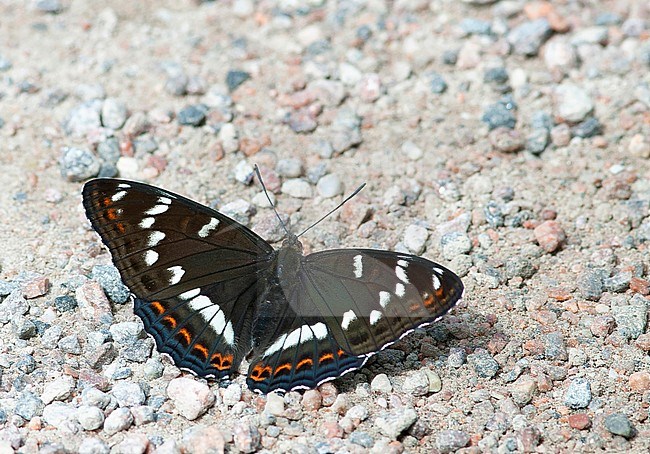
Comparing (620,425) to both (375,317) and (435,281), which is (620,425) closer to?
(435,281)

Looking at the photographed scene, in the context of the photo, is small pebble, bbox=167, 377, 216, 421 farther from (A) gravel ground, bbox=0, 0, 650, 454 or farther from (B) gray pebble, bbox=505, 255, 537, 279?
(B) gray pebble, bbox=505, 255, 537, 279

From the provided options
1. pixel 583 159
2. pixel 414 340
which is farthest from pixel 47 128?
pixel 583 159

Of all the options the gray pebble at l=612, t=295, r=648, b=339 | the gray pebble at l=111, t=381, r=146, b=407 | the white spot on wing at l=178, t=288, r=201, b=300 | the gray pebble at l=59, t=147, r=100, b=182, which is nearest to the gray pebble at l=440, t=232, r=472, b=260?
the gray pebble at l=612, t=295, r=648, b=339

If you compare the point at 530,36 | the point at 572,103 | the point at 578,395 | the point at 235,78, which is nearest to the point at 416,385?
the point at 578,395

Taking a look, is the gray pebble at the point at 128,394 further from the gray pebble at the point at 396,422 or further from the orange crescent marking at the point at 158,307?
the gray pebble at the point at 396,422

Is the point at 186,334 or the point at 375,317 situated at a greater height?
the point at 375,317

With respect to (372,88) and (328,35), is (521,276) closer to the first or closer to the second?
(372,88)

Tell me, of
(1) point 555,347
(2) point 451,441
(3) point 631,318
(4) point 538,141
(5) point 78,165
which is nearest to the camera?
(2) point 451,441
